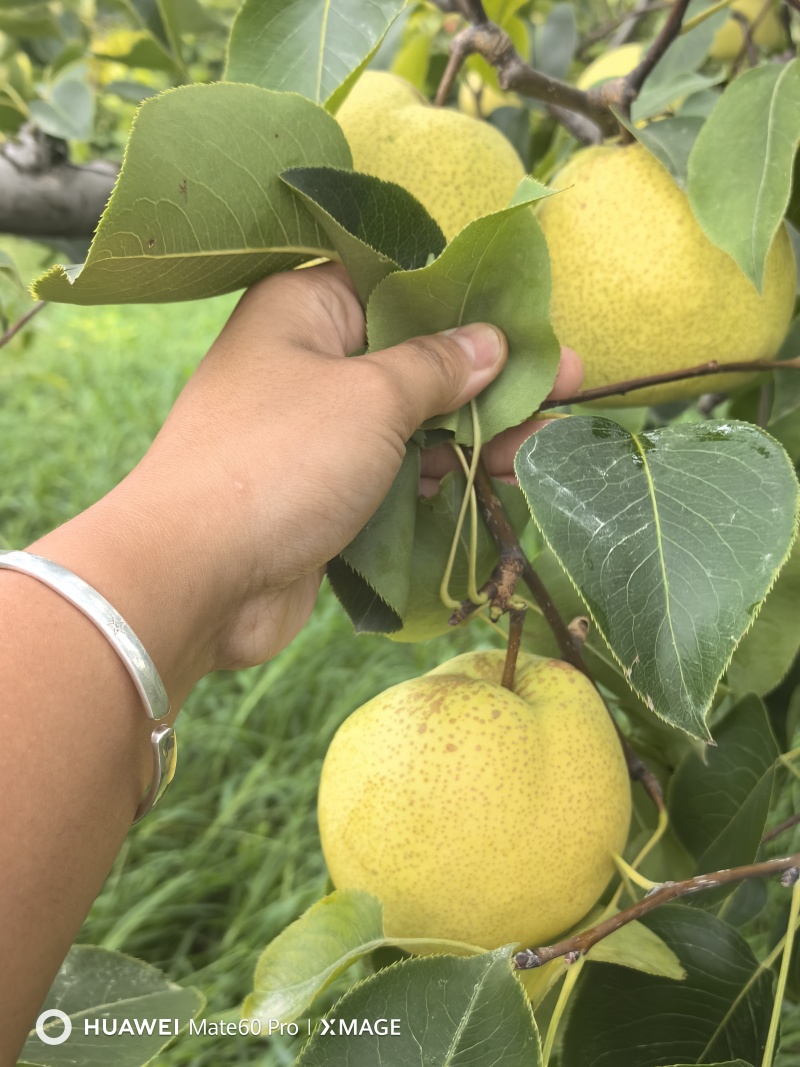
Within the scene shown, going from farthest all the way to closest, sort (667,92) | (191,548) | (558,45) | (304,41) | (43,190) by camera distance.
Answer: (558,45) → (43,190) → (667,92) → (304,41) → (191,548)

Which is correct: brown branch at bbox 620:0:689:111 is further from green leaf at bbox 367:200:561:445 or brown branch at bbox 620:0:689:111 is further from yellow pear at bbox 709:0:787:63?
yellow pear at bbox 709:0:787:63

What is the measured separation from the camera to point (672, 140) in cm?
74

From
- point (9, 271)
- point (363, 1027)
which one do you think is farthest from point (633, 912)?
point (9, 271)

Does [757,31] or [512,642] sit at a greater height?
[757,31]

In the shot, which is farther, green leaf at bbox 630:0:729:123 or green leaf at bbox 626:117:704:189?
green leaf at bbox 630:0:729:123

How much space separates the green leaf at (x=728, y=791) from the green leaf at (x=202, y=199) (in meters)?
0.46

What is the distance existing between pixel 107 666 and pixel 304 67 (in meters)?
0.44

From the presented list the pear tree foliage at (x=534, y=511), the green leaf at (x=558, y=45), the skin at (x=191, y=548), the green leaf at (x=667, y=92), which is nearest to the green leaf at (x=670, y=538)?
the pear tree foliage at (x=534, y=511)

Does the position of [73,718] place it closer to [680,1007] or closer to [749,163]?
[680,1007]

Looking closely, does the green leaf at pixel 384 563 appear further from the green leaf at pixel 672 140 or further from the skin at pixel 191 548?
the green leaf at pixel 672 140

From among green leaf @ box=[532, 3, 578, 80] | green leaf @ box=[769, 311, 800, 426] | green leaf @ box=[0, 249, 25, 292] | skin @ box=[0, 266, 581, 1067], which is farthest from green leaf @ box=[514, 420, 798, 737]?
green leaf @ box=[532, 3, 578, 80]

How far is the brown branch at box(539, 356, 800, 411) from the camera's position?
700 mm

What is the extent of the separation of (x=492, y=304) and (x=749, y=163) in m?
0.19

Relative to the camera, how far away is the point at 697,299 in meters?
0.69
